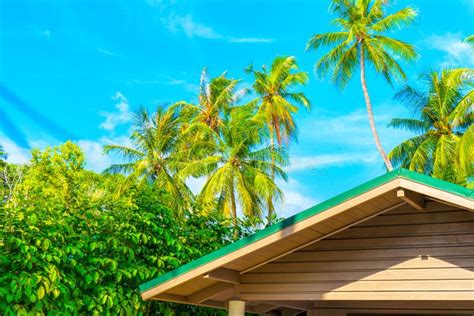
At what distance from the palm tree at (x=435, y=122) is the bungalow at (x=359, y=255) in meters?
22.5

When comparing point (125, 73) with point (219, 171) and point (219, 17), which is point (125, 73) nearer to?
point (219, 17)

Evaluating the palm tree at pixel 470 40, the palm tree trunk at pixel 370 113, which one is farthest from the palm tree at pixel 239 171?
the palm tree at pixel 470 40

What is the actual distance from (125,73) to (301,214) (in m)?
74.7

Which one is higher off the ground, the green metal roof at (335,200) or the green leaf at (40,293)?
the green metal roof at (335,200)

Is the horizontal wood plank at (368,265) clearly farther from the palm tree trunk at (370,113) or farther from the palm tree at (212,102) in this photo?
the palm tree at (212,102)

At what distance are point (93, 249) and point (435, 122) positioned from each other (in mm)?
27501

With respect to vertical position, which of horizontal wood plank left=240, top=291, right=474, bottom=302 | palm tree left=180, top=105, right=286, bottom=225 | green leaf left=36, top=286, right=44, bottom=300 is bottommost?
green leaf left=36, top=286, right=44, bottom=300

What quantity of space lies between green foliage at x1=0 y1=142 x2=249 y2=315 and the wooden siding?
5.31ft

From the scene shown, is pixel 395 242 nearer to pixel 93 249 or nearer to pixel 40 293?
pixel 93 249

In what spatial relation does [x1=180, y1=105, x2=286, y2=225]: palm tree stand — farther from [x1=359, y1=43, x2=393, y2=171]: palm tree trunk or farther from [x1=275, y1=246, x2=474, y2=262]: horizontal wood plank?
[x1=275, y1=246, x2=474, y2=262]: horizontal wood plank

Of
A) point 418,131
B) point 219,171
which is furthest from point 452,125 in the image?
point 219,171

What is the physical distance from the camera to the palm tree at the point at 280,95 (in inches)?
1528

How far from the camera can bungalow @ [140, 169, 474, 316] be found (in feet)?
22.0

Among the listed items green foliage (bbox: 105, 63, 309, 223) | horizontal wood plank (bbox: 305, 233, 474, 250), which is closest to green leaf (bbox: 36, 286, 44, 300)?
horizontal wood plank (bbox: 305, 233, 474, 250)
